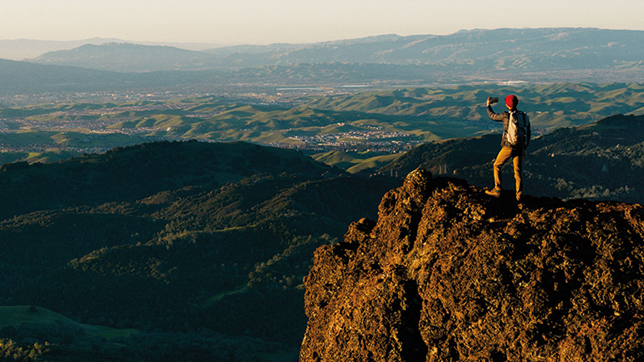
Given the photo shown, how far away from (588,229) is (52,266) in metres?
122

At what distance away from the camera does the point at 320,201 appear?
547 feet

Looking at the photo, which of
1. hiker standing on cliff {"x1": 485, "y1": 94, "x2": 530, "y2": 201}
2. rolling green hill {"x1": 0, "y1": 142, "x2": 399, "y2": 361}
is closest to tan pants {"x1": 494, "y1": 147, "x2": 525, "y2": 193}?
hiker standing on cliff {"x1": 485, "y1": 94, "x2": 530, "y2": 201}

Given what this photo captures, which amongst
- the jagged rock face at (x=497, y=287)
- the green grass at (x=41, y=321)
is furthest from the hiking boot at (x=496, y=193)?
the green grass at (x=41, y=321)

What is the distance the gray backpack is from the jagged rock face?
3.00 metres

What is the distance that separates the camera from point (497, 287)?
80.4 ft

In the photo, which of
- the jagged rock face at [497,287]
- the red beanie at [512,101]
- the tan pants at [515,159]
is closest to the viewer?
the jagged rock face at [497,287]

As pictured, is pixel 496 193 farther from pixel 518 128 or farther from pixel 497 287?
pixel 497 287

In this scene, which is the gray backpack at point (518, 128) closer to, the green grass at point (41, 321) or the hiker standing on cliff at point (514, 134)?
the hiker standing on cliff at point (514, 134)

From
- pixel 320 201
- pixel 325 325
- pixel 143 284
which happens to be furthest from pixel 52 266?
pixel 325 325

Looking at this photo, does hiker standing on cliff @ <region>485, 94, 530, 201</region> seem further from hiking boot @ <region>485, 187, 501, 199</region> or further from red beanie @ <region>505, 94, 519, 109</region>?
hiking boot @ <region>485, 187, 501, 199</region>

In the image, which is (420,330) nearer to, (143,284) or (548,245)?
(548,245)

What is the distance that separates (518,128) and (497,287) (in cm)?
685

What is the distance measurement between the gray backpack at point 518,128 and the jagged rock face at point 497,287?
2999 mm

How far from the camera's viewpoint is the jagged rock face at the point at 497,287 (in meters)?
23.0
